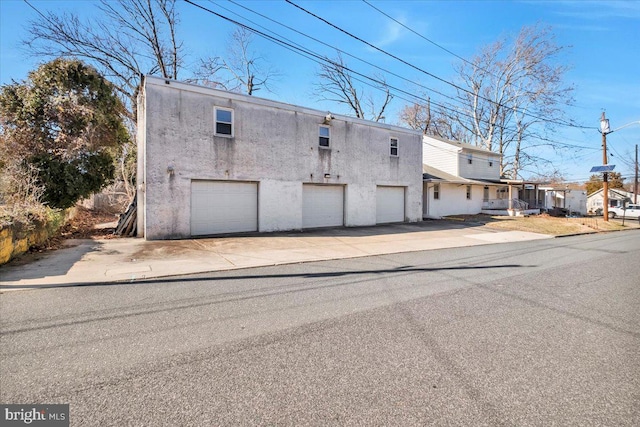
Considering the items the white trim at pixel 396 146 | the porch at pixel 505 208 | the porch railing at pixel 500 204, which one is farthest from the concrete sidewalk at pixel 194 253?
the porch railing at pixel 500 204

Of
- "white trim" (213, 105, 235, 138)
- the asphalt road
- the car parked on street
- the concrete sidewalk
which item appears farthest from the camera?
the car parked on street

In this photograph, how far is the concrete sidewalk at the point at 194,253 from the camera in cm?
625

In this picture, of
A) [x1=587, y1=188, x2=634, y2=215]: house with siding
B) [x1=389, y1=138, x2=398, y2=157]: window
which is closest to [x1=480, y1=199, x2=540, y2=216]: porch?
[x1=389, y1=138, x2=398, y2=157]: window

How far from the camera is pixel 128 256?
821 centimetres

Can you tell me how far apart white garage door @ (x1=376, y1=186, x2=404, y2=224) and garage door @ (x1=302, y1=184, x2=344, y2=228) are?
2.72m

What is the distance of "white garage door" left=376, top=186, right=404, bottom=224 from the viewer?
59.2 ft

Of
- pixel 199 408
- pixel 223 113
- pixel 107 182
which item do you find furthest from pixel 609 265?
pixel 107 182

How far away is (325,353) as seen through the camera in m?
3.29

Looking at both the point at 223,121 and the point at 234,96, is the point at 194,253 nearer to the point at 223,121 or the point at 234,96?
the point at 223,121

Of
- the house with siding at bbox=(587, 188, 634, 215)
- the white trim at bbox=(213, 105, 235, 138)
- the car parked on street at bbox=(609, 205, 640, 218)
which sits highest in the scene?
the white trim at bbox=(213, 105, 235, 138)

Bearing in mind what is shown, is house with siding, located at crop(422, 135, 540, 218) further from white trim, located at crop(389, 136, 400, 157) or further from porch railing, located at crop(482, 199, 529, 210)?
white trim, located at crop(389, 136, 400, 157)

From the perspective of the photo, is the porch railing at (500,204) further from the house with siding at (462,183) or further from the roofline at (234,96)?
the roofline at (234,96)

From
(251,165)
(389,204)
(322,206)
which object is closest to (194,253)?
(251,165)

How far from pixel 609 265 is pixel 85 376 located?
1105 centimetres
